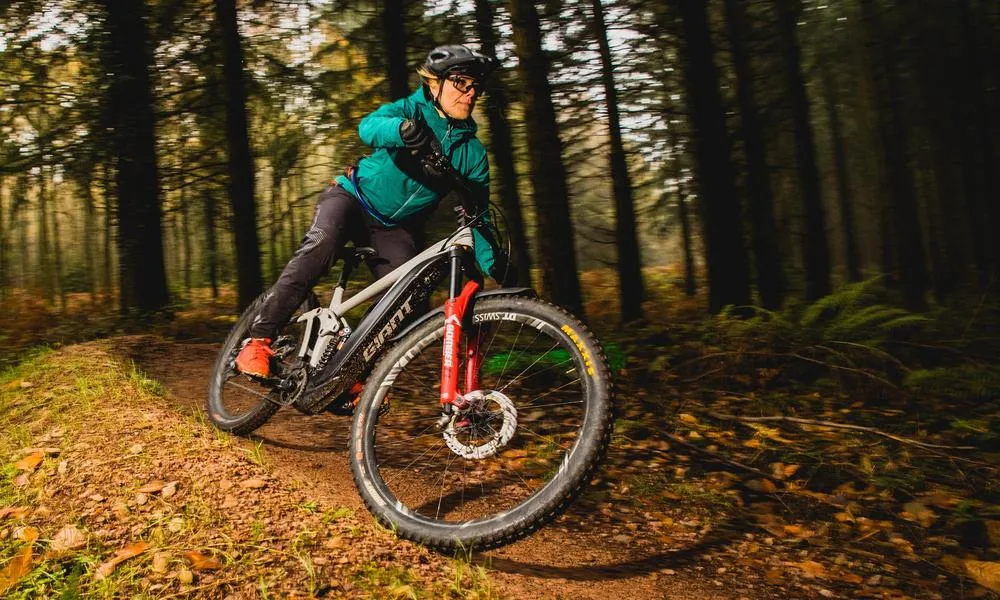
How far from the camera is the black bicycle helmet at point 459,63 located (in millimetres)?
2828

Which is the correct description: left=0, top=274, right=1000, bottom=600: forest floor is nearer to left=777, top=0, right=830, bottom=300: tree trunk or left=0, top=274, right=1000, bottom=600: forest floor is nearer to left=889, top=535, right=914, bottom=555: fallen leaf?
left=889, top=535, right=914, bottom=555: fallen leaf

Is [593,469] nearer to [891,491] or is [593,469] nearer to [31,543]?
[31,543]

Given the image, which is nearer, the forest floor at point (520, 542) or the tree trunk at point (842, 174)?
the forest floor at point (520, 542)

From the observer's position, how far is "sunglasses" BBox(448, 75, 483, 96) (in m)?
2.89

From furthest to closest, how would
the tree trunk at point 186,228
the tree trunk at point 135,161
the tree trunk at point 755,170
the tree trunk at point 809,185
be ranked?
the tree trunk at point 809,185 < the tree trunk at point 755,170 < the tree trunk at point 186,228 < the tree trunk at point 135,161

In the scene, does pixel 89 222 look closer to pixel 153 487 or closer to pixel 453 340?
pixel 153 487

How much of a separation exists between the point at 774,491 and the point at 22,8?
11.4 meters

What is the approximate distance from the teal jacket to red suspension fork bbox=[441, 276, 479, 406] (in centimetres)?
45

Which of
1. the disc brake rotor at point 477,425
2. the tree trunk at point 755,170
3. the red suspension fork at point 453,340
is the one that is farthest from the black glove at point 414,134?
the tree trunk at point 755,170

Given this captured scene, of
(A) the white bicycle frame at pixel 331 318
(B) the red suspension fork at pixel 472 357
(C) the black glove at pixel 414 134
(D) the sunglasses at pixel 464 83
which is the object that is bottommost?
(B) the red suspension fork at pixel 472 357

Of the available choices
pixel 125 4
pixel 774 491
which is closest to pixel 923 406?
pixel 774 491

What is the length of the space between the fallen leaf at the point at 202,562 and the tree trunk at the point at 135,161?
8453mm

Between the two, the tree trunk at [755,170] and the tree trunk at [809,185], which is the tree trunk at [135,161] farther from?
the tree trunk at [809,185]

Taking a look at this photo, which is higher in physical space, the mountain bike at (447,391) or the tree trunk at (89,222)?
the tree trunk at (89,222)
